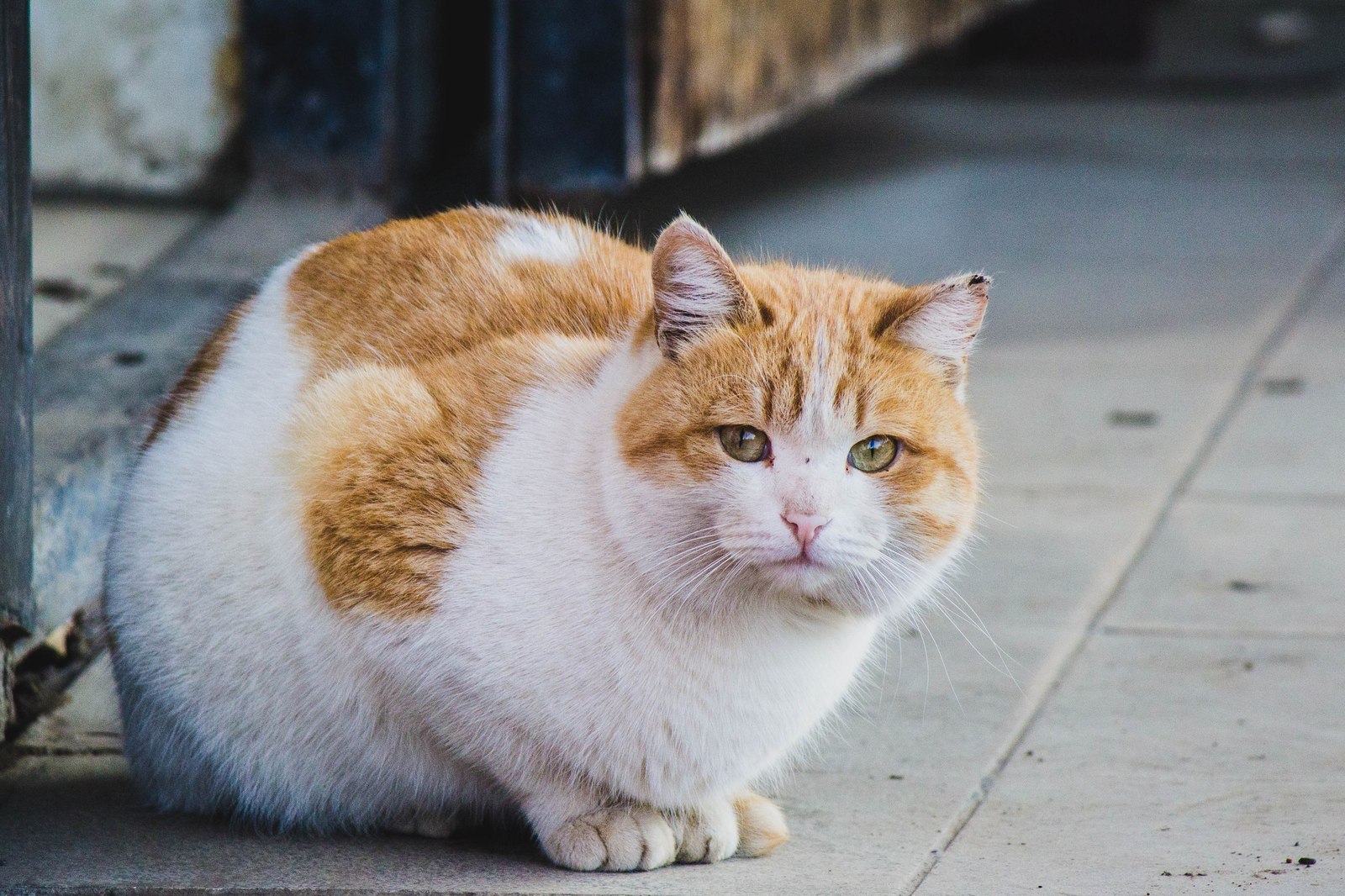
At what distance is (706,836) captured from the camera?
8.17 ft

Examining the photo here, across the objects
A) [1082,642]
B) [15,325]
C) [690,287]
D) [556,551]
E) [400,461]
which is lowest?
[1082,642]

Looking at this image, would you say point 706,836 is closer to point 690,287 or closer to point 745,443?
point 745,443

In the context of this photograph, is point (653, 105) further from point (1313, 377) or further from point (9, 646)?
point (9, 646)

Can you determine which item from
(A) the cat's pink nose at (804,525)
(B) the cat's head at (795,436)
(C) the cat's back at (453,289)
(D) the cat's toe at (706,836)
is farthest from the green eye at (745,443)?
(D) the cat's toe at (706,836)

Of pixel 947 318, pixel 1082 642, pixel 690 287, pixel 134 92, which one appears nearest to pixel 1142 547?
pixel 1082 642

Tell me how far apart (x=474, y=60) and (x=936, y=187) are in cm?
256

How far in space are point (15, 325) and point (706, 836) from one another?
4.40 ft

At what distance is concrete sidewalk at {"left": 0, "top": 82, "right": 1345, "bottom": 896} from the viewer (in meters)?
2.45

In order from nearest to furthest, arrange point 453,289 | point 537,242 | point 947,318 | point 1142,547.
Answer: point 947,318, point 453,289, point 537,242, point 1142,547

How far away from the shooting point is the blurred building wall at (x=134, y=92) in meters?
5.26

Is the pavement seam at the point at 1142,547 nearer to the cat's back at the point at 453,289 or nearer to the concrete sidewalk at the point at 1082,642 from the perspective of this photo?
the concrete sidewalk at the point at 1082,642

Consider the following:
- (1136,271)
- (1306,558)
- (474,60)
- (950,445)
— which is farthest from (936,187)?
(950,445)

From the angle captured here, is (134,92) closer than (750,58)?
Yes

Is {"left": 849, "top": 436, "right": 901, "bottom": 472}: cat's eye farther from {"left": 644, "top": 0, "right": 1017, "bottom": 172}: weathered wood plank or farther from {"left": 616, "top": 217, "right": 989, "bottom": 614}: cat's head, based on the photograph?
{"left": 644, "top": 0, "right": 1017, "bottom": 172}: weathered wood plank
